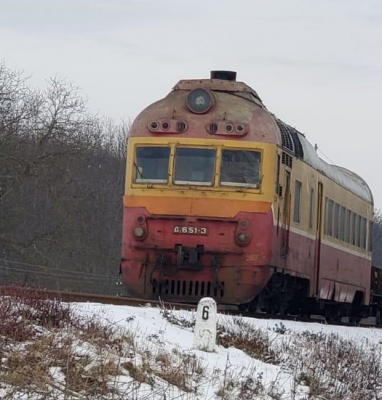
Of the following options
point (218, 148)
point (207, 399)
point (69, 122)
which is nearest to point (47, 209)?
point (69, 122)

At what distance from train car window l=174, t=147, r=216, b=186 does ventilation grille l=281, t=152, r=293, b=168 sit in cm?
125

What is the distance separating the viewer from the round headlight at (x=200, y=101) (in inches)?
731

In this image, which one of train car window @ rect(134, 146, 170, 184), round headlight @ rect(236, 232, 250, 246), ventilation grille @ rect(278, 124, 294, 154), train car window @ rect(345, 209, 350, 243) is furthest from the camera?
train car window @ rect(345, 209, 350, 243)

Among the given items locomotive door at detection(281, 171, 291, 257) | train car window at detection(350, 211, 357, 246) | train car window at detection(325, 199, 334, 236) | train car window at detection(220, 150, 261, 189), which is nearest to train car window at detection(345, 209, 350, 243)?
train car window at detection(350, 211, 357, 246)

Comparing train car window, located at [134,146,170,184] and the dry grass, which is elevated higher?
train car window, located at [134,146,170,184]

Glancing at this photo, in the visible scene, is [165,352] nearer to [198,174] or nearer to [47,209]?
[198,174]

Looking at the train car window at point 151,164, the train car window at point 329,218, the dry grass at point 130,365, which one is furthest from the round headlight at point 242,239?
the train car window at point 329,218

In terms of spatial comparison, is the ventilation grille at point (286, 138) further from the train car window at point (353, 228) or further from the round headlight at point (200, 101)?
the train car window at point (353, 228)

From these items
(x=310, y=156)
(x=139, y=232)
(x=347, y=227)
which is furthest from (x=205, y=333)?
(x=347, y=227)

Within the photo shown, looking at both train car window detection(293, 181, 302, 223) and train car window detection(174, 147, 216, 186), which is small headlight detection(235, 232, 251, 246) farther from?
train car window detection(293, 181, 302, 223)

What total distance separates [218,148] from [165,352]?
7.74 meters

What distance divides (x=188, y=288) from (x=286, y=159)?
2.79m

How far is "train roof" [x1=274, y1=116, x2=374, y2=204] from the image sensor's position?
19.6m

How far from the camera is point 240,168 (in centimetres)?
1836
